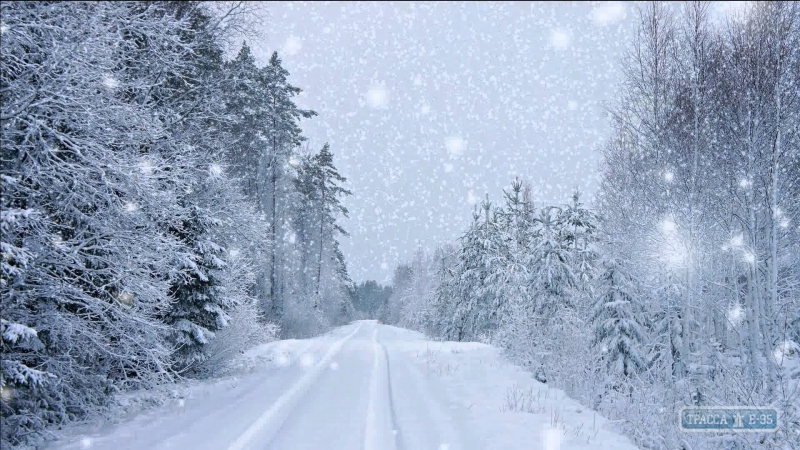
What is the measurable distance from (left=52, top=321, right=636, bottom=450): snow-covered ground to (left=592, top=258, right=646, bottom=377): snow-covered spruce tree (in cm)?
298

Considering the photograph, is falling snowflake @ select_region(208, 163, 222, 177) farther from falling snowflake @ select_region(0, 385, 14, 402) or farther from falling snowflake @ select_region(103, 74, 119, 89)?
falling snowflake @ select_region(0, 385, 14, 402)

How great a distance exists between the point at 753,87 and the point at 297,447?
1402cm

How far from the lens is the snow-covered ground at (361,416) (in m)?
6.12

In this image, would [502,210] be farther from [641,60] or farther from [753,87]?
[753,87]

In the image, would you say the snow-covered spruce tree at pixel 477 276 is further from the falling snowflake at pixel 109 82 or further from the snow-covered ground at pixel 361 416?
the falling snowflake at pixel 109 82

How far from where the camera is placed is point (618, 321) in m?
13.8

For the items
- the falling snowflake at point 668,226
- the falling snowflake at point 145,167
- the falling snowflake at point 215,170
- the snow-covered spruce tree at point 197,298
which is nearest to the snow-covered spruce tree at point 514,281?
the falling snowflake at point 668,226

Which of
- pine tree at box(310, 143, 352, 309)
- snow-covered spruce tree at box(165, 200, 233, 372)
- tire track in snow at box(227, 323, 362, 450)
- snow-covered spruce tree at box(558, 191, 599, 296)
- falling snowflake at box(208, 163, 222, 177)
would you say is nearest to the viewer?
tire track in snow at box(227, 323, 362, 450)

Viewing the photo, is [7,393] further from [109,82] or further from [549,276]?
[549,276]

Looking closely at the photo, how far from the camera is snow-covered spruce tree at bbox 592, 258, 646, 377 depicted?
13430mm

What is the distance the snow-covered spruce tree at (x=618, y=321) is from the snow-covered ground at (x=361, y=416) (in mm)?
2982

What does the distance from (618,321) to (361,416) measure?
9.67 m

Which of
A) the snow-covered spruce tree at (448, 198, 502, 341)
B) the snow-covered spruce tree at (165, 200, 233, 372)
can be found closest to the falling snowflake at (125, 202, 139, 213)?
the snow-covered spruce tree at (165, 200, 233, 372)

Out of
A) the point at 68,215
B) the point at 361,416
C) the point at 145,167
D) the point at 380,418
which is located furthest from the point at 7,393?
the point at 380,418
